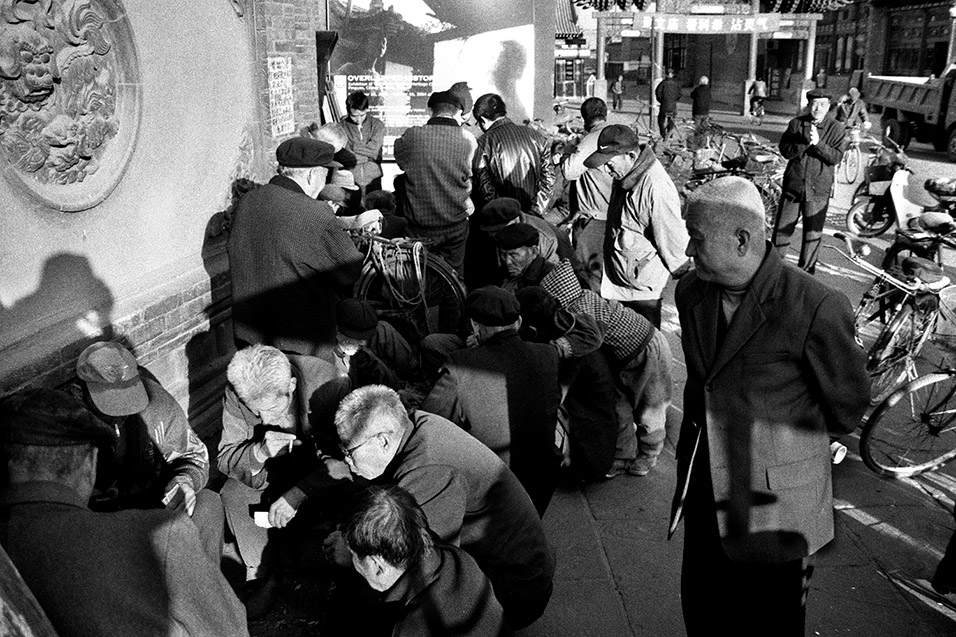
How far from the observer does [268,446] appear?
374 cm

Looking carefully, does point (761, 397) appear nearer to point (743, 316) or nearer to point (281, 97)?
point (743, 316)

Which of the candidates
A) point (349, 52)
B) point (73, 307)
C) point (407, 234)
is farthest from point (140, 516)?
point (349, 52)

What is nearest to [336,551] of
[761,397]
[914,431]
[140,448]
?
[140,448]

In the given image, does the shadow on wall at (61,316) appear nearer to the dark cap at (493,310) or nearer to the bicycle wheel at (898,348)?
the dark cap at (493,310)

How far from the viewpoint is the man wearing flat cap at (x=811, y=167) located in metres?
8.59

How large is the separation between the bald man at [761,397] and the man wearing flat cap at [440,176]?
12.6ft

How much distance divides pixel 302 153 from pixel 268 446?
1.58m

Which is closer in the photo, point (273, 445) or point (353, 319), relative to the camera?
point (273, 445)

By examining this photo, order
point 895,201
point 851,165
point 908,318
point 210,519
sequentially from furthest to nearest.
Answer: point 851,165
point 895,201
point 908,318
point 210,519

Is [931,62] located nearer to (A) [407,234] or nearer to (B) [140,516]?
(A) [407,234]

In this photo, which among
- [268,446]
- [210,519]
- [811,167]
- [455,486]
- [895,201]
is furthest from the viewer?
[895,201]

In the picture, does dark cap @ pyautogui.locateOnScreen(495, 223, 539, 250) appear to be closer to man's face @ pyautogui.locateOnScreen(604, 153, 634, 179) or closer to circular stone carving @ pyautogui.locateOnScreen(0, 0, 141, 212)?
man's face @ pyautogui.locateOnScreen(604, 153, 634, 179)

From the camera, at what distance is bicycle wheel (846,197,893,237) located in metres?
11.3

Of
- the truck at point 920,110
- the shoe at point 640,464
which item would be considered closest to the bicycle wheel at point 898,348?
the shoe at point 640,464
